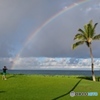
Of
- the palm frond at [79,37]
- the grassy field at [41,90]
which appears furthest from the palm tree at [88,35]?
the grassy field at [41,90]

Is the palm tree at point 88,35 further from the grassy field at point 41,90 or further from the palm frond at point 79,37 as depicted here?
the grassy field at point 41,90

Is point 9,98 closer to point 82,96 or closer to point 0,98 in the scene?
point 0,98

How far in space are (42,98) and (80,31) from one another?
1384 inches

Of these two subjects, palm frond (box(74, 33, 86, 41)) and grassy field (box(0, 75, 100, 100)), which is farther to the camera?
palm frond (box(74, 33, 86, 41))

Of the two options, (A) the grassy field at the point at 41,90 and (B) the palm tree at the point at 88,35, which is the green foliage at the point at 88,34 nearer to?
(B) the palm tree at the point at 88,35

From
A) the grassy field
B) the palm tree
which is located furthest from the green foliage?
the grassy field

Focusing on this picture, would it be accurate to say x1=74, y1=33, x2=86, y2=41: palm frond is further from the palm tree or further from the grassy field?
the grassy field

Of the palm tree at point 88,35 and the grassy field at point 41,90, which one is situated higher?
the palm tree at point 88,35

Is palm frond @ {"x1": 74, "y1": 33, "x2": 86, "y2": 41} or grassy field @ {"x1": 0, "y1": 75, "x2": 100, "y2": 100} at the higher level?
palm frond @ {"x1": 74, "y1": 33, "x2": 86, "y2": 41}

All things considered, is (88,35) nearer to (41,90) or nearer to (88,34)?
(88,34)

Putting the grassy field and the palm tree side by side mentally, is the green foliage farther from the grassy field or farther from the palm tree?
the grassy field

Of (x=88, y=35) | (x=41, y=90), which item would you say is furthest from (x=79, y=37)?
(x=41, y=90)

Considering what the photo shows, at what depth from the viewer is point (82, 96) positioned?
21672 mm

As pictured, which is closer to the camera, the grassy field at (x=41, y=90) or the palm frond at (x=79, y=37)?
the grassy field at (x=41, y=90)
